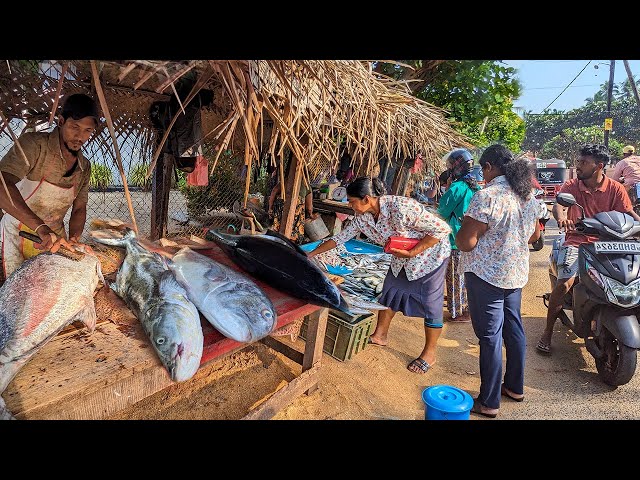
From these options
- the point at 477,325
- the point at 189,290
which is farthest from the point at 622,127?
the point at 189,290

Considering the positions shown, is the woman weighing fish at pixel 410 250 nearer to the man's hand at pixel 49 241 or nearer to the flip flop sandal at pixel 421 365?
the flip flop sandal at pixel 421 365

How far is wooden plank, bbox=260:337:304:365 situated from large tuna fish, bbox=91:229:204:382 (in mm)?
1604

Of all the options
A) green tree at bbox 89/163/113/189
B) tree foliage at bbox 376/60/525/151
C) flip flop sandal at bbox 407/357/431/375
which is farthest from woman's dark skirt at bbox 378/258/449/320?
tree foliage at bbox 376/60/525/151

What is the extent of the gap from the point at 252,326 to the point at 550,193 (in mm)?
14862

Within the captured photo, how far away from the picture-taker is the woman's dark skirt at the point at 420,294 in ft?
12.3

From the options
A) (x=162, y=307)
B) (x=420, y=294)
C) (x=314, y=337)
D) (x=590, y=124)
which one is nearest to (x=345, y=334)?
(x=314, y=337)

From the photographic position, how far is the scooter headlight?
329 centimetres

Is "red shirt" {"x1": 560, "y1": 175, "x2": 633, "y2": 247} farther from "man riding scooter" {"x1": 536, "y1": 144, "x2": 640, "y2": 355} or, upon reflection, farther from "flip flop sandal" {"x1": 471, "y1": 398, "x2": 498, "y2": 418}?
"flip flop sandal" {"x1": 471, "y1": 398, "x2": 498, "y2": 418}

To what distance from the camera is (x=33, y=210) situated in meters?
2.68

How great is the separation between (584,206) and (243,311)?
4.59 meters

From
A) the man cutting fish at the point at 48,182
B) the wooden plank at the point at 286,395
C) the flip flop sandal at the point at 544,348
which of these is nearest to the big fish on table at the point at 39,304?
the man cutting fish at the point at 48,182

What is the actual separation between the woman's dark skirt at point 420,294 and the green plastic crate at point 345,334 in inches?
14.7

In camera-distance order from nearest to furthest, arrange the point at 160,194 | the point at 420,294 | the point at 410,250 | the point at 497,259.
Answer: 1. the point at 497,259
2. the point at 410,250
3. the point at 420,294
4. the point at 160,194

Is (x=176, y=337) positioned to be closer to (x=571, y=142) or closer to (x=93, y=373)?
(x=93, y=373)
